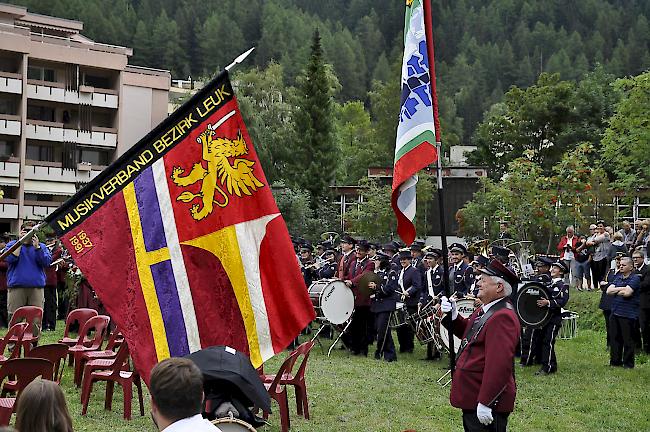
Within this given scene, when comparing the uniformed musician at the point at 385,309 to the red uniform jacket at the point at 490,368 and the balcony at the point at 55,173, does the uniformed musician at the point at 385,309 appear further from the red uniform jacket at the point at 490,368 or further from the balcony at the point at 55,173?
the balcony at the point at 55,173

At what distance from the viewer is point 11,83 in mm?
53875

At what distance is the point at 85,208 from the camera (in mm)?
6938

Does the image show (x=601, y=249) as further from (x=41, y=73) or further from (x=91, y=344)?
(x=41, y=73)

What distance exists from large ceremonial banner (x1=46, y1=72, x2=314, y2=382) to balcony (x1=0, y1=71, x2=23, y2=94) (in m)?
49.8

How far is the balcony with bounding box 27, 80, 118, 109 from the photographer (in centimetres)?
5644

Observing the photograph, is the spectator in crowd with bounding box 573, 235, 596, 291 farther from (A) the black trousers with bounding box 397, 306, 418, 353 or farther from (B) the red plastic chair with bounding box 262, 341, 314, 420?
(B) the red plastic chair with bounding box 262, 341, 314, 420

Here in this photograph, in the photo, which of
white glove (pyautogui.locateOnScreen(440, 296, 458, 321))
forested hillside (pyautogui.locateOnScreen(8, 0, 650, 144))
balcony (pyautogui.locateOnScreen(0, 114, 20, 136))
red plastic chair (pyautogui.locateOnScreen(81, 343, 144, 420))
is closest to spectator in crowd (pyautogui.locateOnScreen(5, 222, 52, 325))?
red plastic chair (pyautogui.locateOnScreen(81, 343, 144, 420))

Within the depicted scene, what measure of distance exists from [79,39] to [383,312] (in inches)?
2064

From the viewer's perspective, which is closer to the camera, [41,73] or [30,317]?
[30,317]

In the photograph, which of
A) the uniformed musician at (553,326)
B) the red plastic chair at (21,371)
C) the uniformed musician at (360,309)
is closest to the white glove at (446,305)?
the red plastic chair at (21,371)

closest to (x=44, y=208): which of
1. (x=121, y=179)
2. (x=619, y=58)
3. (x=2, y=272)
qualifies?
(x=2, y=272)

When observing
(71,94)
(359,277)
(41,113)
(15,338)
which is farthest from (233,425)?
(41,113)

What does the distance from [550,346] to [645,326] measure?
2.10 meters

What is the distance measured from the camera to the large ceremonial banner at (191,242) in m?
7.00
